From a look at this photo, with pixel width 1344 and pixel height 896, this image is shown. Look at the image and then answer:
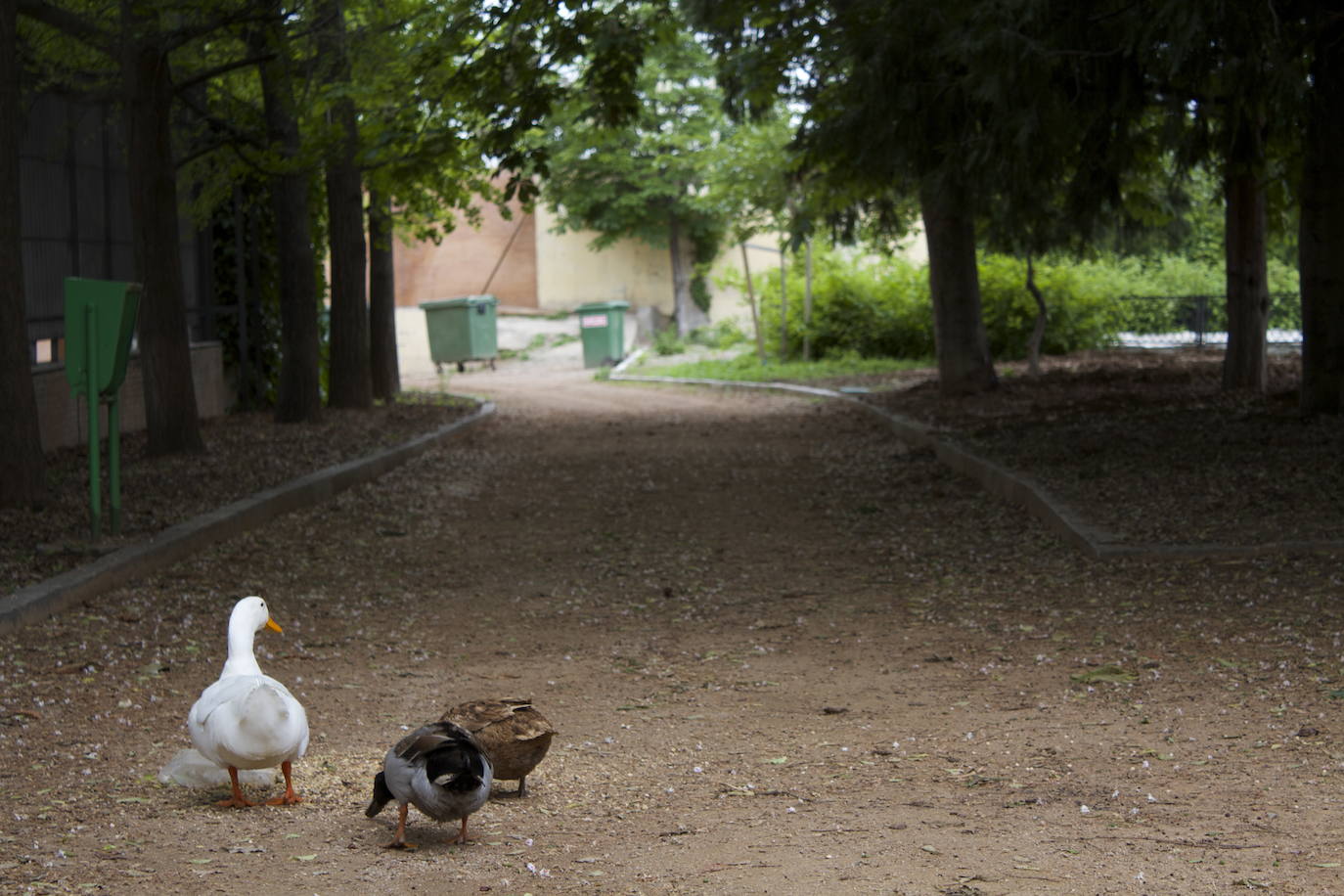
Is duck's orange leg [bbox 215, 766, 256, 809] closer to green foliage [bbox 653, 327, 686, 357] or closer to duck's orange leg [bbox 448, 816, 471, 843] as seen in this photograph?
duck's orange leg [bbox 448, 816, 471, 843]

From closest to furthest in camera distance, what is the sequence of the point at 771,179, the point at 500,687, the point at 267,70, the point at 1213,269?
the point at 500,687, the point at 267,70, the point at 771,179, the point at 1213,269

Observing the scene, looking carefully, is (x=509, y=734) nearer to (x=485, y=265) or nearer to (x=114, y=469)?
(x=114, y=469)

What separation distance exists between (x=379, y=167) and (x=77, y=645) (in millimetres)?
7055

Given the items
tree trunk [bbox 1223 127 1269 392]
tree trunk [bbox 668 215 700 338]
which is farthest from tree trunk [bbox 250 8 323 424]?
tree trunk [bbox 668 215 700 338]

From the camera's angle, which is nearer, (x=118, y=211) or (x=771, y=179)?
(x=118, y=211)

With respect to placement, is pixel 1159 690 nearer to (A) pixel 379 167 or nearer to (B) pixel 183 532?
(B) pixel 183 532

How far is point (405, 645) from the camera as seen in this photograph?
650cm

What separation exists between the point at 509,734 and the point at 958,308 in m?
13.9

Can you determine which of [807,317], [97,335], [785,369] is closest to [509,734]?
[97,335]

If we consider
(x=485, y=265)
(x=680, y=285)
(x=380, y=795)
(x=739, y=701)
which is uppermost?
(x=485, y=265)

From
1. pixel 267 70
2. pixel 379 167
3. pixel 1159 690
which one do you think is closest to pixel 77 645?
pixel 1159 690

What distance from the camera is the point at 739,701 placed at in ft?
18.1

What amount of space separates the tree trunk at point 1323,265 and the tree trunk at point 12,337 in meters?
8.91

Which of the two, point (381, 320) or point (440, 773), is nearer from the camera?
point (440, 773)
